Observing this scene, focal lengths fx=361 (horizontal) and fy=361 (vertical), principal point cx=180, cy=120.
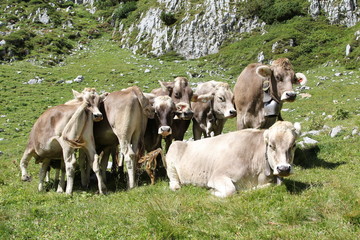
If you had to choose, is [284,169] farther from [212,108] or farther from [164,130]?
[212,108]

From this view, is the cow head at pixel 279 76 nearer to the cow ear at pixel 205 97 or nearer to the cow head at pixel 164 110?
the cow head at pixel 164 110

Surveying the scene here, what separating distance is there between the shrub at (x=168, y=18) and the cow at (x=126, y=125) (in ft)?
154

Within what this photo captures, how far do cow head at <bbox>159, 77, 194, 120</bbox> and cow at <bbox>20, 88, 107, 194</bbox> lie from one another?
2.39 m

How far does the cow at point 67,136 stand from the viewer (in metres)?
8.80

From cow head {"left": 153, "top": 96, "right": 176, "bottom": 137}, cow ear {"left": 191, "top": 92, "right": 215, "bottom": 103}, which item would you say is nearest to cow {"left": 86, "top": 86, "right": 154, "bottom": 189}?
cow head {"left": 153, "top": 96, "right": 176, "bottom": 137}

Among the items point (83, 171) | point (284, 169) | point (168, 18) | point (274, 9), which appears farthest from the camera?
point (168, 18)

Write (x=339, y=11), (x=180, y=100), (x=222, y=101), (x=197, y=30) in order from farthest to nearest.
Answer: (x=197, y=30), (x=339, y=11), (x=222, y=101), (x=180, y=100)

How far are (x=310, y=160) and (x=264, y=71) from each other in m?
2.79

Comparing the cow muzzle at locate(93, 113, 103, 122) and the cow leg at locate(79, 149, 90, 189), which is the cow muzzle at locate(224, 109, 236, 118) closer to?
the cow muzzle at locate(93, 113, 103, 122)

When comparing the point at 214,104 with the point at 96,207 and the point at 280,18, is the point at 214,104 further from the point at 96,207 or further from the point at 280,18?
the point at 280,18

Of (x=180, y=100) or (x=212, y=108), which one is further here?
(x=212, y=108)

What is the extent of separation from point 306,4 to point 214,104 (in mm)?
43144

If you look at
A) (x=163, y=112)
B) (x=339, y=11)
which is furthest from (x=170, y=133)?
(x=339, y=11)

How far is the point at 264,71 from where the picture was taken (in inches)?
367
